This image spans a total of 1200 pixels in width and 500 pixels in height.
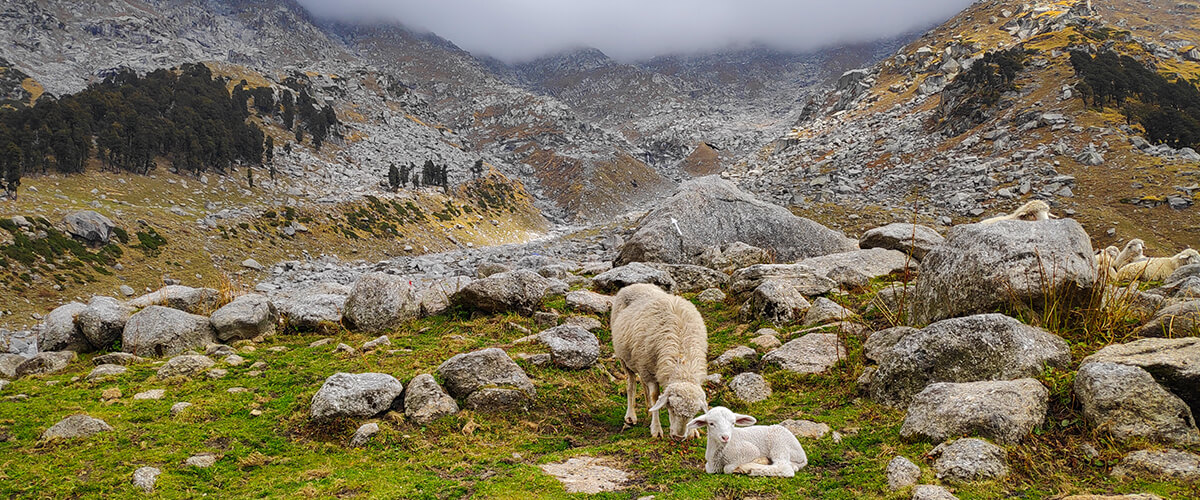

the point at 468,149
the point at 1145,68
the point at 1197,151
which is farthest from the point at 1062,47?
the point at 468,149

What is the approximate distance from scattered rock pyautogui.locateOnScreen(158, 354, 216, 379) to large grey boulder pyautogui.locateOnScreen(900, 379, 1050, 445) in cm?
1221

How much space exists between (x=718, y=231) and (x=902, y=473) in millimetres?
19377

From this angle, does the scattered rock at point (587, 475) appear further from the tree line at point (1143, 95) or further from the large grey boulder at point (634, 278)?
the tree line at point (1143, 95)

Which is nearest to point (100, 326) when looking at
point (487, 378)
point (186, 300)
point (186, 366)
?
point (186, 300)

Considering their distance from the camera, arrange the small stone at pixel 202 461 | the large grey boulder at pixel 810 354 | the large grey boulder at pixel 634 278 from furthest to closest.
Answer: the large grey boulder at pixel 634 278
the large grey boulder at pixel 810 354
the small stone at pixel 202 461

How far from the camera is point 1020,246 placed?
891cm

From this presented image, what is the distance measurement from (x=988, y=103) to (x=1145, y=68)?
46.1ft

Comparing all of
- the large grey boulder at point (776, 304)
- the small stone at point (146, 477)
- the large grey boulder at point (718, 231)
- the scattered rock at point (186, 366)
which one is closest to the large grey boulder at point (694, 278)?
the large grey boulder at point (718, 231)

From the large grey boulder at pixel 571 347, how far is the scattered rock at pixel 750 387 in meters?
2.93

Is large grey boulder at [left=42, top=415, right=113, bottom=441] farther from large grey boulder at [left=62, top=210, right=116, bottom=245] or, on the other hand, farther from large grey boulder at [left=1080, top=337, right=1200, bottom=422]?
large grey boulder at [left=62, top=210, right=116, bottom=245]

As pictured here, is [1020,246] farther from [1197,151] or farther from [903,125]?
[903,125]

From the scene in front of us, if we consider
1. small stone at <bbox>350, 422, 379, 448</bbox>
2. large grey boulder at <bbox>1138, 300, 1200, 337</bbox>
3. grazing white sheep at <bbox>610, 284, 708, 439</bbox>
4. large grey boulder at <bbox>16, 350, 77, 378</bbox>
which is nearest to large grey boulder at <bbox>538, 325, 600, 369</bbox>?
grazing white sheep at <bbox>610, 284, 708, 439</bbox>

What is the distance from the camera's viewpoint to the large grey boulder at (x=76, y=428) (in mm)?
7336

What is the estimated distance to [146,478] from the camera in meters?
6.24
